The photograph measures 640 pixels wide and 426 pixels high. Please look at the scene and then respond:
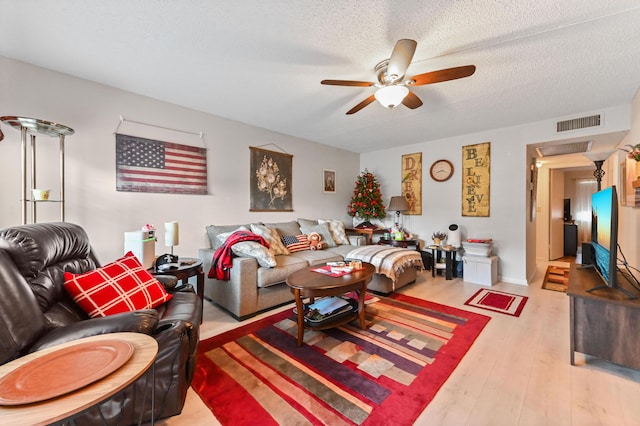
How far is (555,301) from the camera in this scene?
3.17 metres

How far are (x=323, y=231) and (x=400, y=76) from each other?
274cm

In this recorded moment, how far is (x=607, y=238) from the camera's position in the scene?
1971mm

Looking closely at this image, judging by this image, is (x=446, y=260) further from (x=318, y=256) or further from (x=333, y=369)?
(x=333, y=369)

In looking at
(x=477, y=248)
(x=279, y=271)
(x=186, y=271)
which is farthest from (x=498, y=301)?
(x=186, y=271)

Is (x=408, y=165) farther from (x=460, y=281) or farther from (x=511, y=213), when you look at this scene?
(x=460, y=281)

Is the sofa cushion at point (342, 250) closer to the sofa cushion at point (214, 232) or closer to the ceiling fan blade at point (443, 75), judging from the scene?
the sofa cushion at point (214, 232)

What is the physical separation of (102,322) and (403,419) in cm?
161

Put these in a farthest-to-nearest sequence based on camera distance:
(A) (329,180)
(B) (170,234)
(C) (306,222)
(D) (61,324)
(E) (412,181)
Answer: (A) (329,180) → (E) (412,181) → (C) (306,222) → (B) (170,234) → (D) (61,324)

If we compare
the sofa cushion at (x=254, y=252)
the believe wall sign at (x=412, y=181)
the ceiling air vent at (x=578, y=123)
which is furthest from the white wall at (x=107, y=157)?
the ceiling air vent at (x=578, y=123)

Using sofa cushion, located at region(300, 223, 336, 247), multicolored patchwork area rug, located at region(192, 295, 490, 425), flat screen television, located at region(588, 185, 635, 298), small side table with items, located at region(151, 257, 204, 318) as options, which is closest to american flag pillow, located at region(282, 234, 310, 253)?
sofa cushion, located at region(300, 223, 336, 247)

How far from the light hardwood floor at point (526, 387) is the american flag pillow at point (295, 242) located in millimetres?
1391

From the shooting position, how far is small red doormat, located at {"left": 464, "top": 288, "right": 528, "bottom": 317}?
2934 mm

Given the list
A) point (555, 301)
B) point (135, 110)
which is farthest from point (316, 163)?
point (555, 301)

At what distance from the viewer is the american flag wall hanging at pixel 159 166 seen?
2.85 meters
